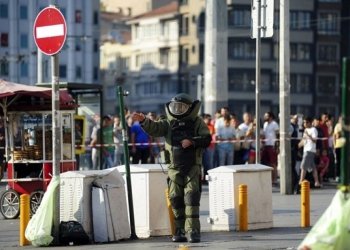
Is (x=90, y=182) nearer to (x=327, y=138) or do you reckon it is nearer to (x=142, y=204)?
(x=142, y=204)

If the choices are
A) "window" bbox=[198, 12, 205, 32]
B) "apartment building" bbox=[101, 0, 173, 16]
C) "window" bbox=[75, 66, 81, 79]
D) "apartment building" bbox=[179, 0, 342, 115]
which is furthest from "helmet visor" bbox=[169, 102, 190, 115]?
"apartment building" bbox=[101, 0, 173, 16]

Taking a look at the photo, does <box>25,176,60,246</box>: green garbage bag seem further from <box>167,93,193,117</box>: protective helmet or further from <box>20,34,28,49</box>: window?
<box>20,34,28,49</box>: window

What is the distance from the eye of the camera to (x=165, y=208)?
703 inches

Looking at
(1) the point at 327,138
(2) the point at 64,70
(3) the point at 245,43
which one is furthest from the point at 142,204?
(2) the point at 64,70

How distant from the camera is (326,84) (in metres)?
126

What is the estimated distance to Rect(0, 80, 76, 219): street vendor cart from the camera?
22.2 meters

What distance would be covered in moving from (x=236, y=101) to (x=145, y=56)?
97.2 feet

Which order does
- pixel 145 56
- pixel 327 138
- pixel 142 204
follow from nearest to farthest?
pixel 142 204 → pixel 327 138 → pixel 145 56

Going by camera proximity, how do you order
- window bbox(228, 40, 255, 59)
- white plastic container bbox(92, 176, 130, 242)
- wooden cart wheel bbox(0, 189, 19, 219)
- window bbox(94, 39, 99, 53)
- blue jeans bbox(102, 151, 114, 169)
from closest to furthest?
white plastic container bbox(92, 176, 130, 242), wooden cart wheel bbox(0, 189, 19, 219), blue jeans bbox(102, 151, 114, 169), window bbox(228, 40, 255, 59), window bbox(94, 39, 99, 53)

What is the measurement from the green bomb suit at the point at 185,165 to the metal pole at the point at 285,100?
9.63 meters

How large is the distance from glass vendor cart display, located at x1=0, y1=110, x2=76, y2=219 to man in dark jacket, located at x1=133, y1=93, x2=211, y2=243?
5521 millimetres

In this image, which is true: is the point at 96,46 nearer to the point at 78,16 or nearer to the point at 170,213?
the point at 78,16

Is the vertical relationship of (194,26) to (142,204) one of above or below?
above

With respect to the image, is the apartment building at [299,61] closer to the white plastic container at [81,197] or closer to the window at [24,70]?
the window at [24,70]
